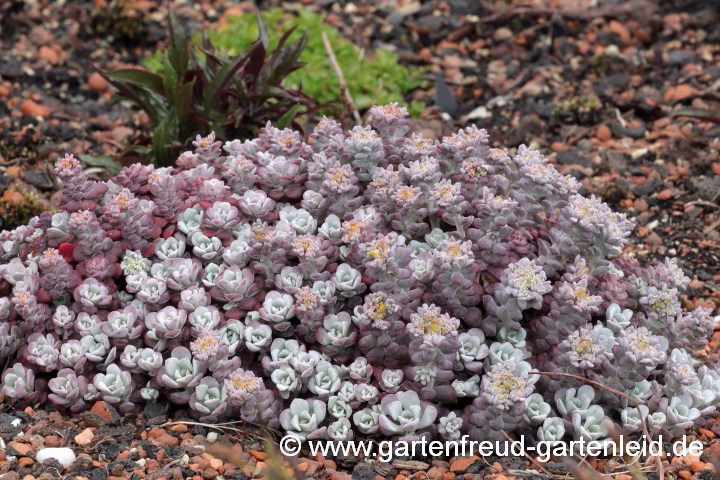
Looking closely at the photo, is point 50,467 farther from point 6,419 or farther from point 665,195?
point 665,195

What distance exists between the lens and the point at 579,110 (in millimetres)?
5125

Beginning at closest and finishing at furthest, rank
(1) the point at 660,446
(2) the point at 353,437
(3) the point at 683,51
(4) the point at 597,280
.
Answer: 1. (1) the point at 660,446
2. (2) the point at 353,437
3. (4) the point at 597,280
4. (3) the point at 683,51

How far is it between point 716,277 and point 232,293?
2.18 meters

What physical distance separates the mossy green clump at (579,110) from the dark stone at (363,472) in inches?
118

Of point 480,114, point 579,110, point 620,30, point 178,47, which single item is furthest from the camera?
point 620,30

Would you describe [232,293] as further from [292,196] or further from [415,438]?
[415,438]

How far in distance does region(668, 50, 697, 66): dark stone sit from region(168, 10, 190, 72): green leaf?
122 inches

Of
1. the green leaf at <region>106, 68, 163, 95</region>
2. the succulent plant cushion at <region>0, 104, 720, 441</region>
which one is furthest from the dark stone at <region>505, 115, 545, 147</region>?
the green leaf at <region>106, 68, 163, 95</region>

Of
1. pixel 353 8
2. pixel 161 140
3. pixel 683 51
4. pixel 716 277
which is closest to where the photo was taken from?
pixel 716 277

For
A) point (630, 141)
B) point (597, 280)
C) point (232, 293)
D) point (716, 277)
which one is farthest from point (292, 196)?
point (630, 141)

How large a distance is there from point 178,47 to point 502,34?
2.62 metres

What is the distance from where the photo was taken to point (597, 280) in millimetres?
3115

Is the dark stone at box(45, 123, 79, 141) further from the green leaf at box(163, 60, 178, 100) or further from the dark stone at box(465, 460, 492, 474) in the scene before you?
the dark stone at box(465, 460, 492, 474)

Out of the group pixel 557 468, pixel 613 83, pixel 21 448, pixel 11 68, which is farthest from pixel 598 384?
pixel 11 68
